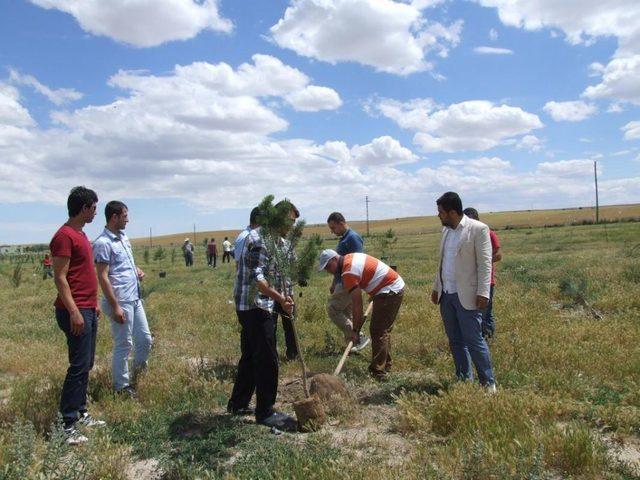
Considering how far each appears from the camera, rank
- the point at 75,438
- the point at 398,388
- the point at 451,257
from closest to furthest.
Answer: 1. the point at 75,438
2. the point at 451,257
3. the point at 398,388

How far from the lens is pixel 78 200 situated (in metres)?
4.38

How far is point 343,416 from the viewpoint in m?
4.56

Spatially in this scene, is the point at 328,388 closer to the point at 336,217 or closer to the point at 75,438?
the point at 75,438

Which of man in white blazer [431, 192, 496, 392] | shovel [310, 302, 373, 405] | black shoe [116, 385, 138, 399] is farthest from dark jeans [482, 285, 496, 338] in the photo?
black shoe [116, 385, 138, 399]

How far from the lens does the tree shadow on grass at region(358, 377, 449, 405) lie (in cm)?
507

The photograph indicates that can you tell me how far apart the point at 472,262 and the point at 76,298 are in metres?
3.52

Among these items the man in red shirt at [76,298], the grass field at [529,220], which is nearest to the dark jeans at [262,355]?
the man in red shirt at [76,298]

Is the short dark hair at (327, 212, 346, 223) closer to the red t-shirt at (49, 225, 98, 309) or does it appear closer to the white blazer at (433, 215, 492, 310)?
the white blazer at (433, 215, 492, 310)

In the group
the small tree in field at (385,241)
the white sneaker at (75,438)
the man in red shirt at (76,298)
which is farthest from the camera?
the small tree in field at (385,241)

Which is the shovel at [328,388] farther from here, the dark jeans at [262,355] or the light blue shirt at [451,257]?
the light blue shirt at [451,257]

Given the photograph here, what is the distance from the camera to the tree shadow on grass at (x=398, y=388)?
5.07 metres

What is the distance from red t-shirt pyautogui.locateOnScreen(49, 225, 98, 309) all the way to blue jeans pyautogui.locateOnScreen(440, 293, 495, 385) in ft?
10.8

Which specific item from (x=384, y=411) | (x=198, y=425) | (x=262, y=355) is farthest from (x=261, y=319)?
(x=384, y=411)

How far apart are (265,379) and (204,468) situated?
0.97 m
